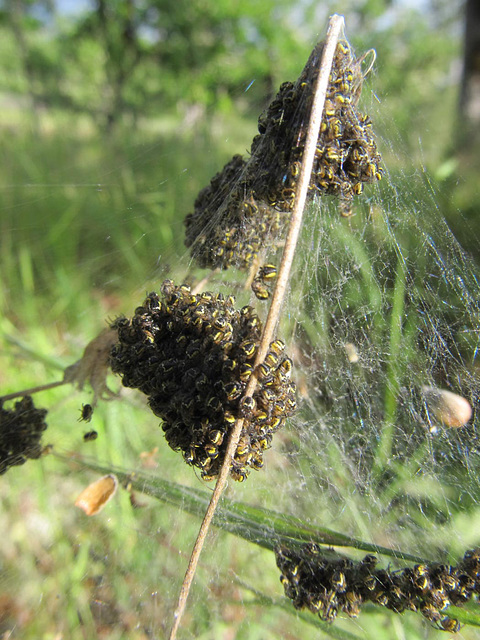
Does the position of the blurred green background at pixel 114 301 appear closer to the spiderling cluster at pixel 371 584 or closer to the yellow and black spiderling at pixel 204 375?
the spiderling cluster at pixel 371 584

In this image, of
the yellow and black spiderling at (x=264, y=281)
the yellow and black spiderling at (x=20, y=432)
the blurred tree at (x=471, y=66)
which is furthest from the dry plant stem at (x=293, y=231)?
the blurred tree at (x=471, y=66)

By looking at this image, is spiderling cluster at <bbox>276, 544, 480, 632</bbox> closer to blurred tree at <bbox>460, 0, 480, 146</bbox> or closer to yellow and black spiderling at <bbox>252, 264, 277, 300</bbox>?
yellow and black spiderling at <bbox>252, 264, 277, 300</bbox>

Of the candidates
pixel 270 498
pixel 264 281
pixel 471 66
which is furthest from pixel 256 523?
pixel 471 66

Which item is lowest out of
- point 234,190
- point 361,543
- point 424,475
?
point 361,543

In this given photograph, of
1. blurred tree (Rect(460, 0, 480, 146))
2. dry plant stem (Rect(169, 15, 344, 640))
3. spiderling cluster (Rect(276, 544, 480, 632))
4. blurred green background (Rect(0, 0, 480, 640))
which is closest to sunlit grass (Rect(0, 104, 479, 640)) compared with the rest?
blurred green background (Rect(0, 0, 480, 640))

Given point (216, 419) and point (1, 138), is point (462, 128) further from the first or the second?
point (1, 138)

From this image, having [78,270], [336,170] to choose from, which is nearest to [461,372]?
[336,170]
